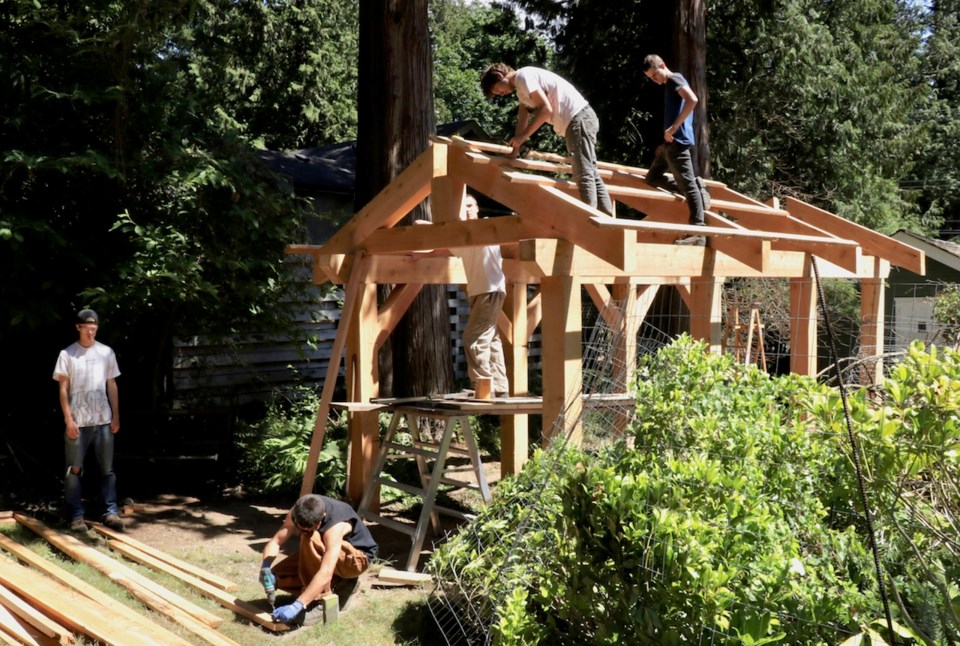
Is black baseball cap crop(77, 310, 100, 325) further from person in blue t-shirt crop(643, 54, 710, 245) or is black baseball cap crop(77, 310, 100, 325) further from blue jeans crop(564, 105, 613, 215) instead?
person in blue t-shirt crop(643, 54, 710, 245)

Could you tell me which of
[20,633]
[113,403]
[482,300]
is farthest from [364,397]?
[20,633]

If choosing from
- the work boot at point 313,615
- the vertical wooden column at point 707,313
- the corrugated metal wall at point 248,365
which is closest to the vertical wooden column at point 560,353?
the work boot at point 313,615

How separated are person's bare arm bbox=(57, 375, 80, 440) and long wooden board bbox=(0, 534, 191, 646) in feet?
3.07

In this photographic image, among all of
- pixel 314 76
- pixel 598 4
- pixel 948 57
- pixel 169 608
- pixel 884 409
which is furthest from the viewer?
pixel 948 57

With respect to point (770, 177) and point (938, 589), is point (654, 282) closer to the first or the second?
point (938, 589)

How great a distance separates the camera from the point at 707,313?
7422 millimetres

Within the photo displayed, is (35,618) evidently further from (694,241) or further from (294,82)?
(294,82)

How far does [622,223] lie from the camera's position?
5.38 m

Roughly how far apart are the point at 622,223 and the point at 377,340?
3.27 meters

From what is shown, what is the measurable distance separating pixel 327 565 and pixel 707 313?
3.66m

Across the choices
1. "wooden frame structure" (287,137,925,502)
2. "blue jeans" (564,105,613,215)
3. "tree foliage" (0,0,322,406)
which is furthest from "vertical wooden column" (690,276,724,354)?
"tree foliage" (0,0,322,406)

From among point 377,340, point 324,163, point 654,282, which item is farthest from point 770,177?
point 377,340

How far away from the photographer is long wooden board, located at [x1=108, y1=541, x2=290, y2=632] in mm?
5629

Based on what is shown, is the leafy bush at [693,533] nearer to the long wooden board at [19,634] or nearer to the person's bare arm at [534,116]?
the person's bare arm at [534,116]
